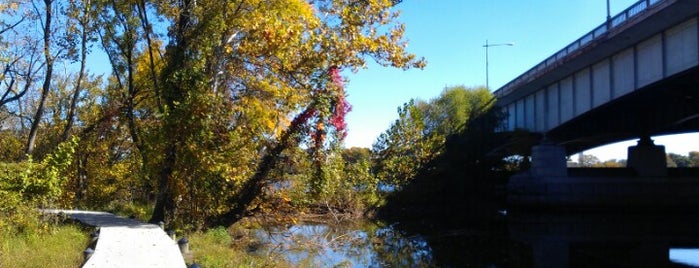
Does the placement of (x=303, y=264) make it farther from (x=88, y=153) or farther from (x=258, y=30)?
(x=88, y=153)

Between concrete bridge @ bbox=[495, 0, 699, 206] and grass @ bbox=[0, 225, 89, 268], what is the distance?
2141 cm

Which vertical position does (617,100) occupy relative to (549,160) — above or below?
above

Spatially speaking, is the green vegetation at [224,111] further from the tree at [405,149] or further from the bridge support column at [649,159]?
the bridge support column at [649,159]

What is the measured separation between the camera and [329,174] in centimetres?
1684

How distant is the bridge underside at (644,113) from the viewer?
97.4 feet

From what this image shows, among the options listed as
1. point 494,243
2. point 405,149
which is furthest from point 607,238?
point 405,149

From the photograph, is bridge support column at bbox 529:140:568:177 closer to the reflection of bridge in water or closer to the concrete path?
the reflection of bridge in water

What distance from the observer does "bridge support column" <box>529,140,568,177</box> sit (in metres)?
38.6

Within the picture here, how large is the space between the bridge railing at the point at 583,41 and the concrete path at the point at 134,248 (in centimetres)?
2149

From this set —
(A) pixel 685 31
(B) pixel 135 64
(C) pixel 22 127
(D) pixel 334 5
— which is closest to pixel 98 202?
(B) pixel 135 64

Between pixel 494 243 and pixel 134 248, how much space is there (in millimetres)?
15258

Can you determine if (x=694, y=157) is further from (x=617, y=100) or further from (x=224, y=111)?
(x=224, y=111)

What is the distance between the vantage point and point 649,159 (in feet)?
133

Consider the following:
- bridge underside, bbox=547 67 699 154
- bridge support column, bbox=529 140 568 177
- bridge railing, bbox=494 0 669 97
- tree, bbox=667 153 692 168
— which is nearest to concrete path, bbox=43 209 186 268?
bridge railing, bbox=494 0 669 97
